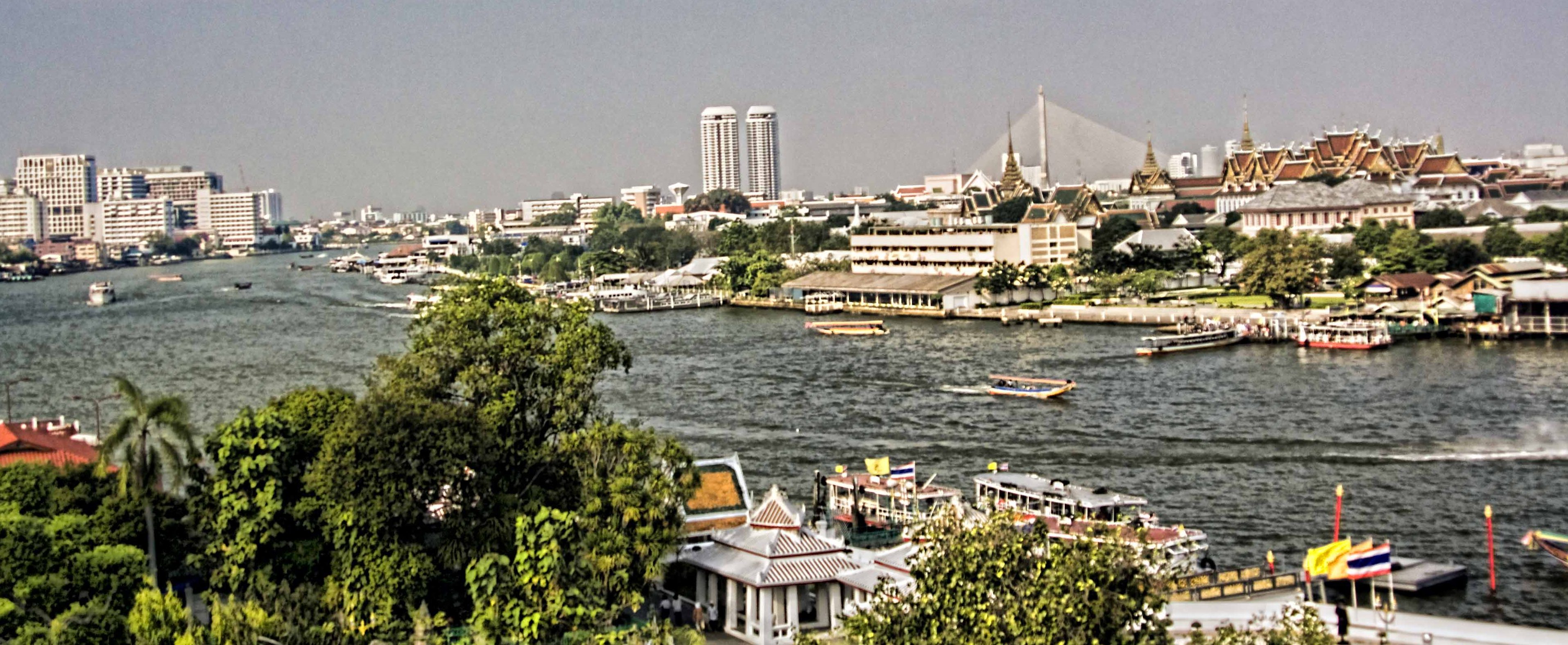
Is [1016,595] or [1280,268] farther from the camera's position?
[1280,268]

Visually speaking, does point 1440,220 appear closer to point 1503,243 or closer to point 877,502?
point 1503,243

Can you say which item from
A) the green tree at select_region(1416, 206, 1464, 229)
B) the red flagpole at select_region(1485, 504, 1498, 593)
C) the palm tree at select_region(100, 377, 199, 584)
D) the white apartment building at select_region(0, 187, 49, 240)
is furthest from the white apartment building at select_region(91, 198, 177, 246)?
the red flagpole at select_region(1485, 504, 1498, 593)

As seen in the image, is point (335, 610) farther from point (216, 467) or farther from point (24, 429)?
point (24, 429)

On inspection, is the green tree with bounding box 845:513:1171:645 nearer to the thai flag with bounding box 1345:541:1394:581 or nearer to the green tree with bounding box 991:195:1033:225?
the thai flag with bounding box 1345:541:1394:581

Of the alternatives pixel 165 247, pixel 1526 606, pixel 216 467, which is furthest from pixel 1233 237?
pixel 165 247

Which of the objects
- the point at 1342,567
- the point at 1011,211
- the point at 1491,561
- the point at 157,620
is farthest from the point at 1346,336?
the point at 1011,211

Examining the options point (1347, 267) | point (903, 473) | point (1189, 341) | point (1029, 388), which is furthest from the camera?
point (1347, 267)

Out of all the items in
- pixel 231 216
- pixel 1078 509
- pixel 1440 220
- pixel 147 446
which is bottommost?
pixel 1078 509
